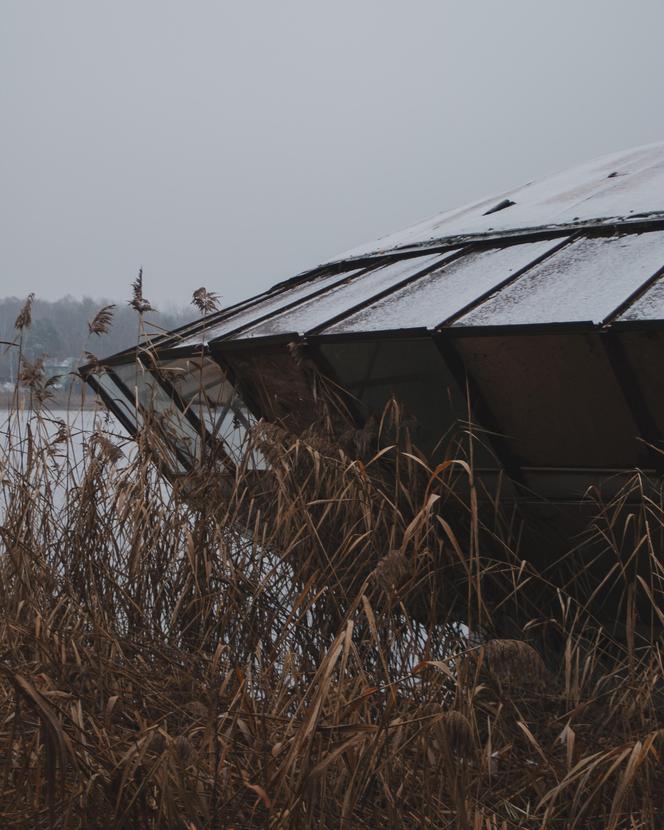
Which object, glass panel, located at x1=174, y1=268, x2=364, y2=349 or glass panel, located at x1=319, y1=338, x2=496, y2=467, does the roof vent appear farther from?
glass panel, located at x1=319, y1=338, x2=496, y2=467

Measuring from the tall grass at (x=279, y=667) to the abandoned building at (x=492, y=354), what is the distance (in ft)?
0.92

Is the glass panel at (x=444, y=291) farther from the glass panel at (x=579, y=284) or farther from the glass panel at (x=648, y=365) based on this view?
the glass panel at (x=648, y=365)

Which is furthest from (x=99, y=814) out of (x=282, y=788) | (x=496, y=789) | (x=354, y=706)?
(x=496, y=789)

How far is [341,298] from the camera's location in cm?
414

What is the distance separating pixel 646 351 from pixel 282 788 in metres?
1.84

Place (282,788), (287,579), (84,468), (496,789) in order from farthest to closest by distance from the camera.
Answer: (84,468) → (287,579) → (496,789) → (282,788)

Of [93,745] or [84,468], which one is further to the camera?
[84,468]

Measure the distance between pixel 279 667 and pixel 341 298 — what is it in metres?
1.86

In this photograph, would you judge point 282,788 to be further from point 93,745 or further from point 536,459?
point 536,459

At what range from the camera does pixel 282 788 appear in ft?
6.29

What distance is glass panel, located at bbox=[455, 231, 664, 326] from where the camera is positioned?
3020 millimetres

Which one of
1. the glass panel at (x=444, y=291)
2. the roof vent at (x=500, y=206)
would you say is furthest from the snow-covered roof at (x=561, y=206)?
the glass panel at (x=444, y=291)

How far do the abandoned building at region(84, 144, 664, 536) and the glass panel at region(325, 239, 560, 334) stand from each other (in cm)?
1

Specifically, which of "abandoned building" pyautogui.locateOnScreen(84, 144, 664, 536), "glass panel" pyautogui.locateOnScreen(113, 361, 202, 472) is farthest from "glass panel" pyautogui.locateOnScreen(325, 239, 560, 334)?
"glass panel" pyautogui.locateOnScreen(113, 361, 202, 472)
